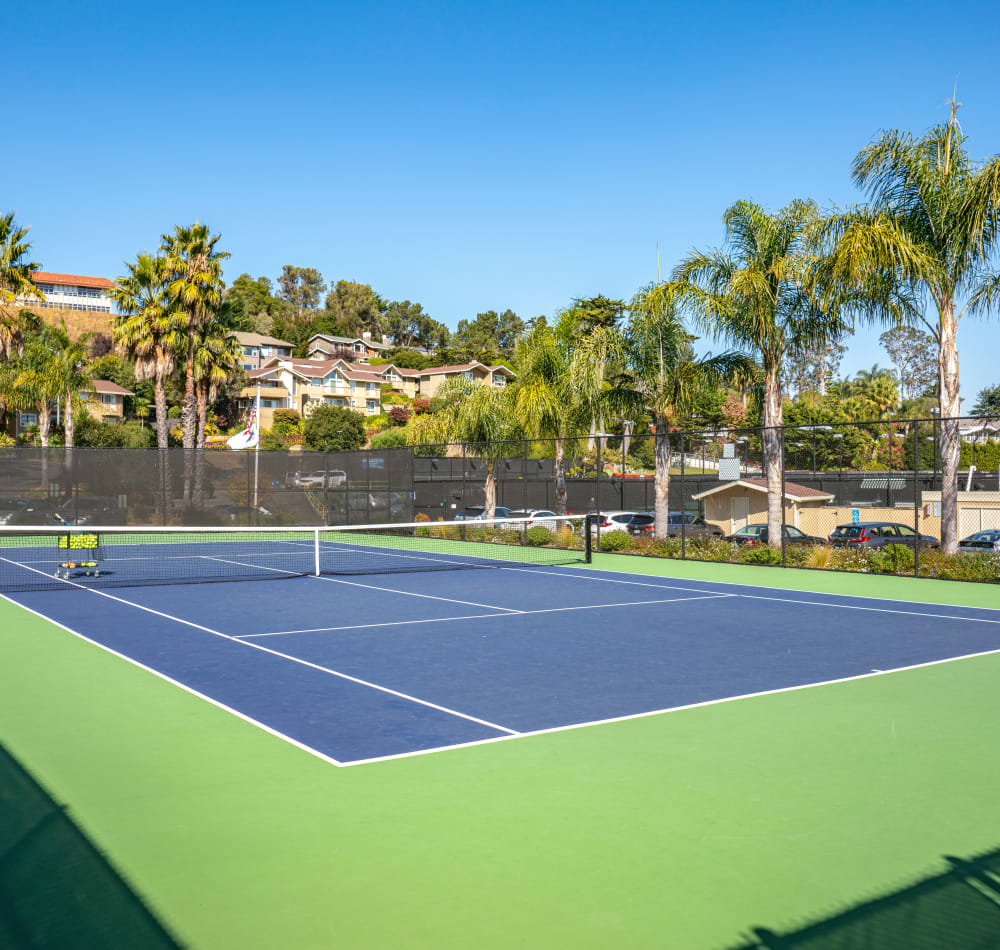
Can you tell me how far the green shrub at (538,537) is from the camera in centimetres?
3127

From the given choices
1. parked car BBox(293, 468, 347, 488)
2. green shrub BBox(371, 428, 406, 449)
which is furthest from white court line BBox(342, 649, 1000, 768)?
green shrub BBox(371, 428, 406, 449)

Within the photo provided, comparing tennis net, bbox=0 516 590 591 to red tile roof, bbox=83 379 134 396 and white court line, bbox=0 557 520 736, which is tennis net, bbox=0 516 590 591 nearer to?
white court line, bbox=0 557 520 736

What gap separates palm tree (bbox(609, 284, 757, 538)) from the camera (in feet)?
91.2

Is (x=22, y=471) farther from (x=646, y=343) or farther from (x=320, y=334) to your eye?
(x=320, y=334)

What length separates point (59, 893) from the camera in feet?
16.2

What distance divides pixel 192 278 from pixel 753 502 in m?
27.3

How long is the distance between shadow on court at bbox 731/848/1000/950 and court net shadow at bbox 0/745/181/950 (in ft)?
9.42

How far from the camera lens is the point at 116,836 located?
576 centimetres

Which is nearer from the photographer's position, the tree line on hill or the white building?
the tree line on hill

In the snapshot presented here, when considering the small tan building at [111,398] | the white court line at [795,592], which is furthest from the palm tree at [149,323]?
the small tan building at [111,398]

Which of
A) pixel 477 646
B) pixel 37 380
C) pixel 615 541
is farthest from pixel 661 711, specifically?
pixel 37 380

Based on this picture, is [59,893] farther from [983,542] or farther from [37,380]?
[37,380]

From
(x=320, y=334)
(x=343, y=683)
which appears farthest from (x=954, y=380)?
(x=320, y=334)

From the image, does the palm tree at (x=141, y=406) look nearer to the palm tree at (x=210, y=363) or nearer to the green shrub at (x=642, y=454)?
the green shrub at (x=642, y=454)
